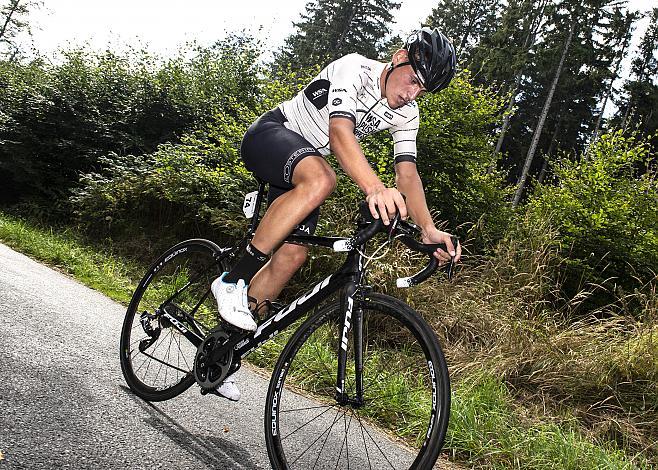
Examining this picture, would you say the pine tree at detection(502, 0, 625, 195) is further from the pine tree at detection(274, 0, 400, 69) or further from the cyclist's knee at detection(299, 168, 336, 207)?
the cyclist's knee at detection(299, 168, 336, 207)

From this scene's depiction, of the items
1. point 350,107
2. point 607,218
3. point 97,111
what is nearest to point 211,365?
point 350,107

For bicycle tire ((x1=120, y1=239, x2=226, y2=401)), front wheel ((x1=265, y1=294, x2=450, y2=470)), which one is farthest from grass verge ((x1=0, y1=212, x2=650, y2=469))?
bicycle tire ((x1=120, y1=239, x2=226, y2=401))

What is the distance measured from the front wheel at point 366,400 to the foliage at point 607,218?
5010 millimetres

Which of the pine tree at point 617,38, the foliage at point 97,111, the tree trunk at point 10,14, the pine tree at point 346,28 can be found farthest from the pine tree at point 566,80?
the tree trunk at point 10,14

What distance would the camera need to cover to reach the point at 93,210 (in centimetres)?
1087

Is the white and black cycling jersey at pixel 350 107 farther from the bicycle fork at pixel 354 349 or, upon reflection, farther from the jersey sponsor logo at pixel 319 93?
the bicycle fork at pixel 354 349

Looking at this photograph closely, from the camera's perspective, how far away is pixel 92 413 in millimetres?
2676

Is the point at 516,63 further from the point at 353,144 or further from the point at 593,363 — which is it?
the point at 353,144

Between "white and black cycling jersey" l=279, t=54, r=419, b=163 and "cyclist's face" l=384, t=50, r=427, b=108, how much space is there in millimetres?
72

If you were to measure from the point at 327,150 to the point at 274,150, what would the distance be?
470mm

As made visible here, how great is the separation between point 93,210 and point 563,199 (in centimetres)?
898

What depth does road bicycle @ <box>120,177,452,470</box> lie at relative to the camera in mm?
2396

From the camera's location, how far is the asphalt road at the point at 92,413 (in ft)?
7.47

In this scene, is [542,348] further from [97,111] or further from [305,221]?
[97,111]
